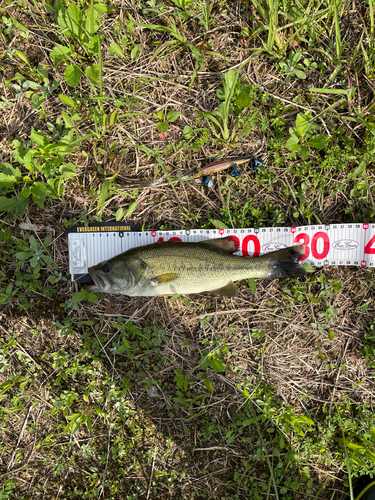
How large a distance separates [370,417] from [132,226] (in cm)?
391

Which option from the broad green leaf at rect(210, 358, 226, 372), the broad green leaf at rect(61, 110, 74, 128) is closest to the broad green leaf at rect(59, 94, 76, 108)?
the broad green leaf at rect(61, 110, 74, 128)

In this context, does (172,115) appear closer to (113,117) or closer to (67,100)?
(113,117)

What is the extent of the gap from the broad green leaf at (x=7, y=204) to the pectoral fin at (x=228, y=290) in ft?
8.95

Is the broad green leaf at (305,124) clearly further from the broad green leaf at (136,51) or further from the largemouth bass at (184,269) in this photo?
the broad green leaf at (136,51)

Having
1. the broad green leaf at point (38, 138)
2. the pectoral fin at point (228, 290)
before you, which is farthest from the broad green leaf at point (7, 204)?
the pectoral fin at point (228, 290)

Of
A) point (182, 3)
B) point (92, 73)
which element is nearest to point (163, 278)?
point (92, 73)

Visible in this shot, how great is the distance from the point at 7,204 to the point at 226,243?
8.93 feet

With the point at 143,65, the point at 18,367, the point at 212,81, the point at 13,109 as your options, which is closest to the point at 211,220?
the point at 212,81

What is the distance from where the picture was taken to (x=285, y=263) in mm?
3480

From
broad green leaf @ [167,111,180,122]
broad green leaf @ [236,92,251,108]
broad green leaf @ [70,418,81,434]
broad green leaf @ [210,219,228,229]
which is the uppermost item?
broad green leaf @ [236,92,251,108]

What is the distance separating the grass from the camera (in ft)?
11.8

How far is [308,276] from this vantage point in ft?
12.0

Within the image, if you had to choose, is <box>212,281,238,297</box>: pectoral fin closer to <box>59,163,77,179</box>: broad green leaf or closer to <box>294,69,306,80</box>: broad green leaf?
<box>59,163,77,179</box>: broad green leaf

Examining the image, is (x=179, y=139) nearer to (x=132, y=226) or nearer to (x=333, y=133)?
(x=132, y=226)
